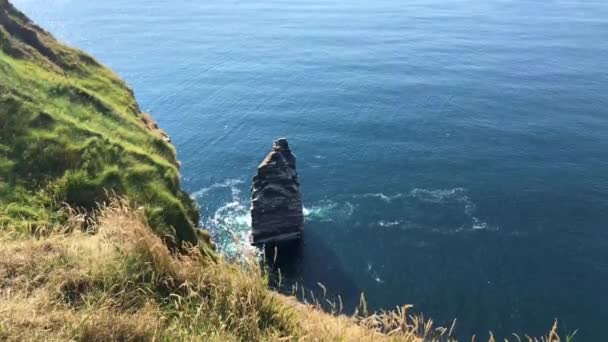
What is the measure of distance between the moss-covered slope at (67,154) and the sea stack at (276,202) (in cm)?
2440

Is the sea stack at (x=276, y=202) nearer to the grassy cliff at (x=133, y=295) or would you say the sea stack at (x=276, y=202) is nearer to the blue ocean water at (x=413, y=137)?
the blue ocean water at (x=413, y=137)

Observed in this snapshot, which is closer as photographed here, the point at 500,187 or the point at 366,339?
the point at 366,339

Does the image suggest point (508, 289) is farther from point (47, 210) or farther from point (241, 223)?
point (47, 210)

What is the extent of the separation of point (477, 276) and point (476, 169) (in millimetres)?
21889

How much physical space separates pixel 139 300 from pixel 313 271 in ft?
140

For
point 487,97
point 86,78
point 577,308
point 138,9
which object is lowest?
point 577,308

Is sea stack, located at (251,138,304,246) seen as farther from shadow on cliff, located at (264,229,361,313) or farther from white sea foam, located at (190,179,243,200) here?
white sea foam, located at (190,179,243,200)

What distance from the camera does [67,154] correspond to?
835 inches

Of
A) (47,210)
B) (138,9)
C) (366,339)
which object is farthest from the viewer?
(138,9)

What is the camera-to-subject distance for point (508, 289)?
4688cm

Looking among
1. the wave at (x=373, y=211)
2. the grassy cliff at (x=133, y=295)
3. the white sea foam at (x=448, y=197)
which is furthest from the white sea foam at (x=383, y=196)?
the grassy cliff at (x=133, y=295)

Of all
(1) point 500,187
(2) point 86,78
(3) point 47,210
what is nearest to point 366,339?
(3) point 47,210

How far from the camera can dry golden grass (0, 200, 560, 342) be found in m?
8.62

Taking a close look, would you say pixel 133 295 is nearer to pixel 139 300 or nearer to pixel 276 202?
pixel 139 300
